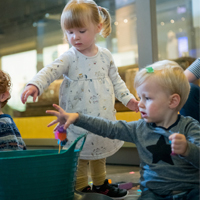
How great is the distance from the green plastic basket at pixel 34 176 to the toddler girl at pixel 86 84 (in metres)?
0.37

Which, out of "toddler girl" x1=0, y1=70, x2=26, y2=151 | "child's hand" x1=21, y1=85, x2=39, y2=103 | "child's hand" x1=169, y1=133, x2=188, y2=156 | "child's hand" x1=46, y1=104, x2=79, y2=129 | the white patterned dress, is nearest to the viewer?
"child's hand" x1=169, y1=133, x2=188, y2=156

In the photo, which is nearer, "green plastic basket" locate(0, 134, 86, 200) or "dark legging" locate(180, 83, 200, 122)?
"green plastic basket" locate(0, 134, 86, 200)

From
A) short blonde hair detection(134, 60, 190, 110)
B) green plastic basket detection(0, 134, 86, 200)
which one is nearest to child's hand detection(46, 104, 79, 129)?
green plastic basket detection(0, 134, 86, 200)

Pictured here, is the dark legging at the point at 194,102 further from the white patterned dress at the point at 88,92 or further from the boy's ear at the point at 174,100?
the boy's ear at the point at 174,100

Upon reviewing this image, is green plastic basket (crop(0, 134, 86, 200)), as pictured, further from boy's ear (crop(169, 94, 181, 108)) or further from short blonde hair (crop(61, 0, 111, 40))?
short blonde hair (crop(61, 0, 111, 40))

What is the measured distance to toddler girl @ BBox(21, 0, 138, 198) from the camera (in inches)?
49.2

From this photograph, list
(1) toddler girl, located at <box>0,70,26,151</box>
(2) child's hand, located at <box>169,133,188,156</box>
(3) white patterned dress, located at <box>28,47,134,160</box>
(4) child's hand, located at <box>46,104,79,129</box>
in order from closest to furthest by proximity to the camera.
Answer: (2) child's hand, located at <box>169,133,188,156</box> → (4) child's hand, located at <box>46,104,79,129</box> → (1) toddler girl, located at <box>0,70,26,151</box> → (3) white patterned dress, located at <box>28,47,134,160</box>

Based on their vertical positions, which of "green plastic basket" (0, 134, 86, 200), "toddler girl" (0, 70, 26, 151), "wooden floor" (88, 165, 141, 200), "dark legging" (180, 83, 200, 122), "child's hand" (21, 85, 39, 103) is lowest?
"wooden floor" (88, 165, 141, 200)

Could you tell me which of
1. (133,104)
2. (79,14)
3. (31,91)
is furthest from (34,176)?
(79,14)

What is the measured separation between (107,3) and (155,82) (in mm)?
1289

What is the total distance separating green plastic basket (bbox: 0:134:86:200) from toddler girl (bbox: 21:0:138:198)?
37 cm

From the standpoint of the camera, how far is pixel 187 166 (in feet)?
2.94

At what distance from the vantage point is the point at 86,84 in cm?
128

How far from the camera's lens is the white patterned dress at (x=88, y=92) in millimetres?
1254
